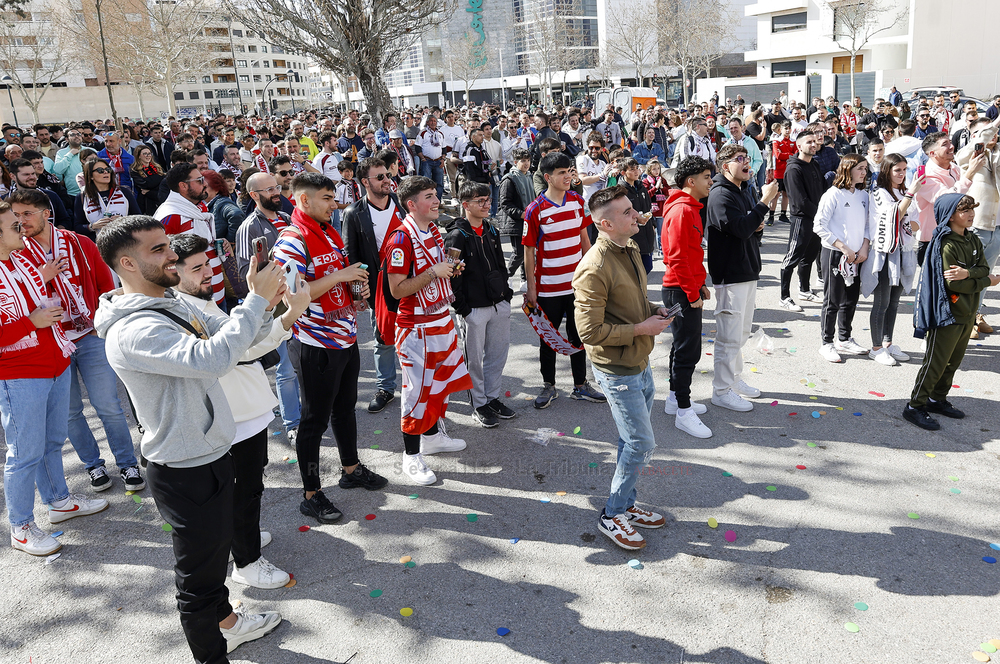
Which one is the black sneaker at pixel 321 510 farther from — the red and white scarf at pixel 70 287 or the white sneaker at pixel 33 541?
the red and white scarf at pixel 70 287

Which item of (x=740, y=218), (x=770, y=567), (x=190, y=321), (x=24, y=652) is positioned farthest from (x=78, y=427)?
(x=740, y=218)

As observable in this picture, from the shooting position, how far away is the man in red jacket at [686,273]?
485cm

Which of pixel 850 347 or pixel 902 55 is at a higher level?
pixel 902 55

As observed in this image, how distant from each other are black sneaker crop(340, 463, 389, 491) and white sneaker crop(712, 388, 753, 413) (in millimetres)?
2781

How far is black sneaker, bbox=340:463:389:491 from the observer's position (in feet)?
14.8

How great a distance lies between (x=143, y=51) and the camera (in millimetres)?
42906

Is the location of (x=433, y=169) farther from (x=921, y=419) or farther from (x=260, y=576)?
(x=260, y=576)

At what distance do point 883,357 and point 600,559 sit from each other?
3981 millimetres

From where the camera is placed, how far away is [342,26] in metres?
13.8

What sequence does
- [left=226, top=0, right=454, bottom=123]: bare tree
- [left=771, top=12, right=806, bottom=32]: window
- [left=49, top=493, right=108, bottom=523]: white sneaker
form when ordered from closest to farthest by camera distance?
[left=49, top=493, right=108, bottom=523]: white sneaker
[left=226, top=0, right=454, bottom=123]: bare tree
[left=771, top=12, right=806, bottom=32]: window

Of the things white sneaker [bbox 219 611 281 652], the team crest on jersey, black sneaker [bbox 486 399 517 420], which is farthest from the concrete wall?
white sneaker [bbox 219 611 281 652]

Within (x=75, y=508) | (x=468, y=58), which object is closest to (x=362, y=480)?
(x=75, y=508)

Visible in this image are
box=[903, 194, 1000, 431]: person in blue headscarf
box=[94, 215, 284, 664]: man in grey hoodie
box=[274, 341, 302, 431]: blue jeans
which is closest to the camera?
box=[94, 215, 284, 664]: man in grey hoodie

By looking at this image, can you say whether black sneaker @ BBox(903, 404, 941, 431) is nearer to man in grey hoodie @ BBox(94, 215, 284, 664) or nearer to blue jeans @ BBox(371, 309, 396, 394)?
blue jeans @ BBox(371, 309, 396, 394)
